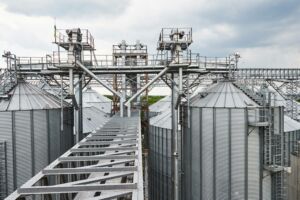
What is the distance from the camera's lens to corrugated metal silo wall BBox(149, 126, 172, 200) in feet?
63.0

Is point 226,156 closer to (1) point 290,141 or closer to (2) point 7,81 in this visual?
(1) point 290,141

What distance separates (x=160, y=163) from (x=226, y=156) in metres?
6.34

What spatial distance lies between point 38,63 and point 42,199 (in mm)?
17229

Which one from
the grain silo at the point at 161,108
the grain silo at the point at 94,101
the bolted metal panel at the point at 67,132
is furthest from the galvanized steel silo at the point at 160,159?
the grain silo at the point at 94,101

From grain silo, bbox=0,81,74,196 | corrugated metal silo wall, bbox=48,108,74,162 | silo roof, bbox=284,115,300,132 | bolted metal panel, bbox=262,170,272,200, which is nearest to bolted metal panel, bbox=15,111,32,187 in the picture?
grain silo, bbox=0,81,74,196

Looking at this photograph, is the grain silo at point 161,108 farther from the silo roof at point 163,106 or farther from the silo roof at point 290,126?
the silo roof at point 290,126

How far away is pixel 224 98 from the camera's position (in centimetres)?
1599

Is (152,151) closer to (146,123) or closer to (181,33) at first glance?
(146,123)

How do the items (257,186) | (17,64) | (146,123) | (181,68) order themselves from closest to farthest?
1. (257,186)
2. (181,68)
3. (17,64)
4. (146,123)

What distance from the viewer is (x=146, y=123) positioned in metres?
25.3

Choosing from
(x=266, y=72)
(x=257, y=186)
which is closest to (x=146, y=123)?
(x=257, y=186)

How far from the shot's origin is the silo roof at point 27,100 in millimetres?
15656

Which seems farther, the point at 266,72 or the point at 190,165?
the point at 266,72

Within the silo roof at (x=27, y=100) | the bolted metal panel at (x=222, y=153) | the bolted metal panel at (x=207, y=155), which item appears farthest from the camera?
the silo roof at (x=27, y=100)
